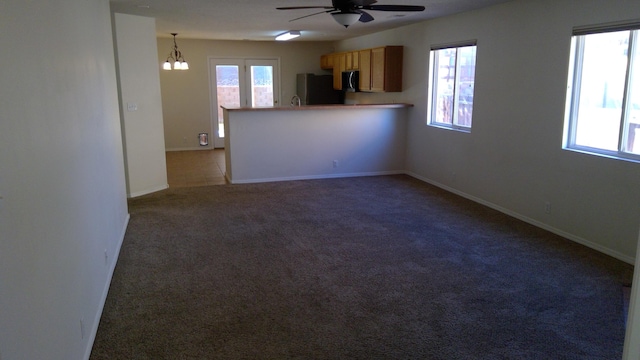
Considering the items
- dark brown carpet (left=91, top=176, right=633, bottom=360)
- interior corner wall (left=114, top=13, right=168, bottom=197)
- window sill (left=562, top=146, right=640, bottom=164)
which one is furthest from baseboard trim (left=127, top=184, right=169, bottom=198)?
window sill (left=562, top=146, right=640, bottom=164)

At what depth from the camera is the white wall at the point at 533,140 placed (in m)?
4.20

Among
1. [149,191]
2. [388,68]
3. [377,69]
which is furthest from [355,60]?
[149,191]

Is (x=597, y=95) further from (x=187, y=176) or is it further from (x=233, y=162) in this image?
(x=187, y=176)

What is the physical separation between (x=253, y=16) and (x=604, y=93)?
430 centimetres

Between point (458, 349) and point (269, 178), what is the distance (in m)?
4.94

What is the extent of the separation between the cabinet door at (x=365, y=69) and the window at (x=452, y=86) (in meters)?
1.54

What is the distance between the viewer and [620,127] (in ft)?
13.8

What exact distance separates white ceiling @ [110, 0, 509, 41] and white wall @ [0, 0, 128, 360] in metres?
2.09

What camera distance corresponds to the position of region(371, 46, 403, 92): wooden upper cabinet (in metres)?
7.62

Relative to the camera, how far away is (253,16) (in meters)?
6.41

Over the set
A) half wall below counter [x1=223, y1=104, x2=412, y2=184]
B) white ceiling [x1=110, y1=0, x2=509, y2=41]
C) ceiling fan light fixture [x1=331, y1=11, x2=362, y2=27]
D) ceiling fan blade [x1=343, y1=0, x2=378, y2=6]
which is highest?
white ceiling [x1=110, y1=0, x2=509, y2=41]

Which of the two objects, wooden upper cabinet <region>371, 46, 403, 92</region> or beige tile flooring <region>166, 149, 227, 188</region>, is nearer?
beige tile flooring <region>166, 149, 227, 188</region>

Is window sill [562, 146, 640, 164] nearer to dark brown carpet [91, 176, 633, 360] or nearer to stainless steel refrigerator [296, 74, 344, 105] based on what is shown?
dark brown carpet [91, 176, 633, 360]

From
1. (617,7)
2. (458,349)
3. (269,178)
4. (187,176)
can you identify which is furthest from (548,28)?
(187,176)
